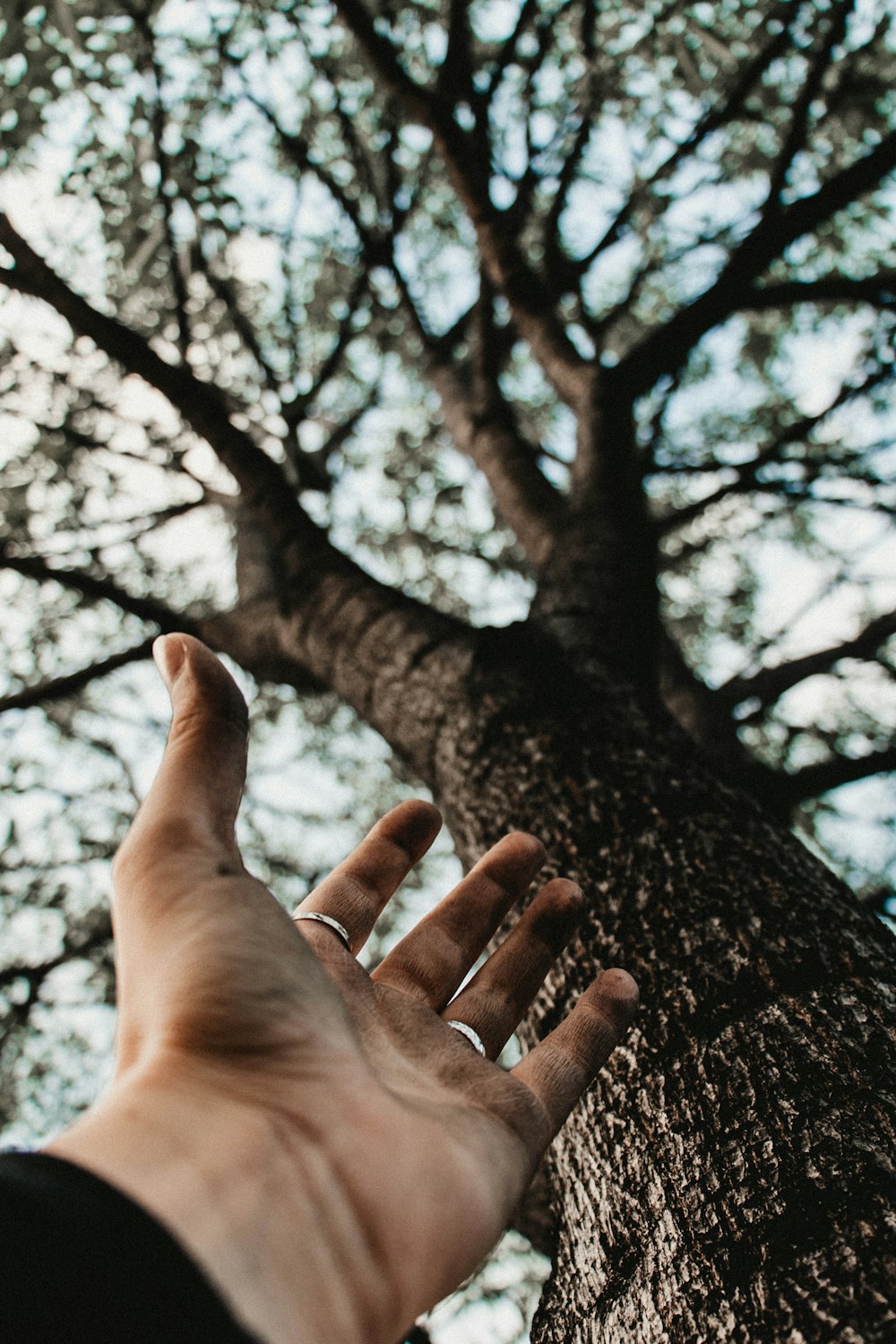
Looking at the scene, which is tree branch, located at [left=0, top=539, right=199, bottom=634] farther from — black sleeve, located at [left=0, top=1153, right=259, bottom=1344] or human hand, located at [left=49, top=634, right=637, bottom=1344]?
black sleeve, located at [left=0, top=1153, right=259, bottom=1344]

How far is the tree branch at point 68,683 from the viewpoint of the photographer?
2789 mm

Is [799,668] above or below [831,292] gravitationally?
below

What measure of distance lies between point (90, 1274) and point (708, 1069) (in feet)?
2.68

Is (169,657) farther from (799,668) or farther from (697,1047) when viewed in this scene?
(799,668)

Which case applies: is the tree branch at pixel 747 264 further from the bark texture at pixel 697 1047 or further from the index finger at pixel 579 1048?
the index finger at pixel 579 1048

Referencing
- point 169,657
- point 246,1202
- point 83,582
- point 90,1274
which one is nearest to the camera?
point 90,1274

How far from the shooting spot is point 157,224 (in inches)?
137

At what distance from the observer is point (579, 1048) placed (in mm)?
1077

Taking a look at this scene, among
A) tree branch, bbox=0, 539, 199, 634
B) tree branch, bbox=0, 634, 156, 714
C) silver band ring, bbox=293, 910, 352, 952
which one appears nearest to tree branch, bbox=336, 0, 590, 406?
tree branch, bbox=0, 539, 199, 634

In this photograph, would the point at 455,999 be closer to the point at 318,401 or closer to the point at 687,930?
the point at 687,930

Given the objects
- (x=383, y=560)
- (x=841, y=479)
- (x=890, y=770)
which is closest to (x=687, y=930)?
(x=890, y=770)

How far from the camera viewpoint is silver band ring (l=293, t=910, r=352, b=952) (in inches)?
49.9

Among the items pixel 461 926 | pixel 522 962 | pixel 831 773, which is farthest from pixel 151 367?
pixel 831 773

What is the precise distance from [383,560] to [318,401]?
1233 mm
